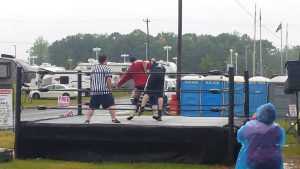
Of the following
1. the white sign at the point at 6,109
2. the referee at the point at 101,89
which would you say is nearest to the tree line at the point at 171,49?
the white sign at the point at 6,109

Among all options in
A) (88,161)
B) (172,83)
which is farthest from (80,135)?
(172,83)

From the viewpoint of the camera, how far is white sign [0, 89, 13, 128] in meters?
15.1

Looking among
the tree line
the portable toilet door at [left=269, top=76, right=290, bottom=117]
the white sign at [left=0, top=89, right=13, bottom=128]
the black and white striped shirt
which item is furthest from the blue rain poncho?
the tree line

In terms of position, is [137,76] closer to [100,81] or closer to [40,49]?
[100,81]

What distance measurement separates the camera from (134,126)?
34.5ft

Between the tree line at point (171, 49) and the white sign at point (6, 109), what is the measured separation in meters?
84.2

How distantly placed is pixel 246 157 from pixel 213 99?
1863 cm

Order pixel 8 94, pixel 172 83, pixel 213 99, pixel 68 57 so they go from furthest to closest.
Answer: pixel 68 57 → pixel 172 83 → pixel 213 99 → pixel 8 94

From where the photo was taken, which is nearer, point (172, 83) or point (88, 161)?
point (88, 161)

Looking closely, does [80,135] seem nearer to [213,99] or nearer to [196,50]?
[213,99]

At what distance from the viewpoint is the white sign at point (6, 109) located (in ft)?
49.7

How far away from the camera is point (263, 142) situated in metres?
7.09

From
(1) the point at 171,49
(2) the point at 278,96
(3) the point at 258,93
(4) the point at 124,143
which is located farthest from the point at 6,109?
(1) the point at 171,49

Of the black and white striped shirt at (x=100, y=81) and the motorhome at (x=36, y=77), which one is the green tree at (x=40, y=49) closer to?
the motorhome at (x=36, y=77)
